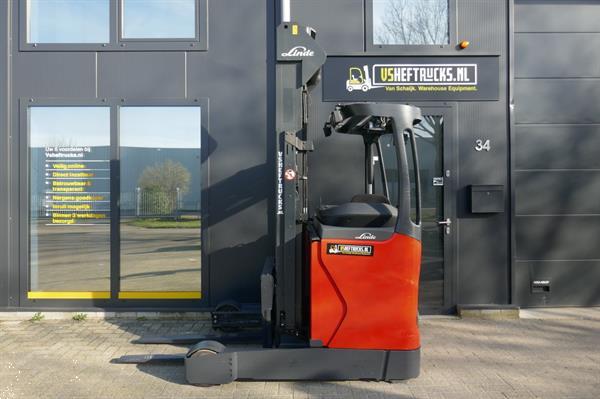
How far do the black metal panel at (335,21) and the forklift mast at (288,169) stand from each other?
1979 mm

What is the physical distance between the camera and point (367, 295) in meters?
4.09

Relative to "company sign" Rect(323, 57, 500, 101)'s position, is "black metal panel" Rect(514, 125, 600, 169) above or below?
below

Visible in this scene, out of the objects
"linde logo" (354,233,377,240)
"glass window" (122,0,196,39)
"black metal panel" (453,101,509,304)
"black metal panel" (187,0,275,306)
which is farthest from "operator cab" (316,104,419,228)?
"glass window" (122,0,196,39)

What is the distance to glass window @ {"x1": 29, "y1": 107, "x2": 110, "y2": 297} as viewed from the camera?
638cm

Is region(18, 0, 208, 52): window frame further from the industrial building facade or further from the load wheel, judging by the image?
the load wheel

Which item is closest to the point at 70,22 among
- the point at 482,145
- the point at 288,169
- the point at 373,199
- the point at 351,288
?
the point at 288,169

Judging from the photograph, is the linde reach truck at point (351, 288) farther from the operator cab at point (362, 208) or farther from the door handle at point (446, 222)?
the door handle at point (446, 222)

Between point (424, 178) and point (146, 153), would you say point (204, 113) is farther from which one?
point (424, 178)

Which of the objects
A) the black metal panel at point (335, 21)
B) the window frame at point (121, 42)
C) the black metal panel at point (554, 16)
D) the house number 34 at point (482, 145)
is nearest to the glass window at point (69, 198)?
the window frame at point (121, 42)

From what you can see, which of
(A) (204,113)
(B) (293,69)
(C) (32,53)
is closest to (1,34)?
(C) (32,53)

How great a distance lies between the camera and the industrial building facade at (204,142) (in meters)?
6.33

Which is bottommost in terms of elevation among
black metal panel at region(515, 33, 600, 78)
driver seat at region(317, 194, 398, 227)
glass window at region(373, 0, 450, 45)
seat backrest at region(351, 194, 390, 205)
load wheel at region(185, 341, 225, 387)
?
load wheel at region(185, 341, 225, 387)

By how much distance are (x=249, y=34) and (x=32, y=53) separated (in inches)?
110

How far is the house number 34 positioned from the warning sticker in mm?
3149
